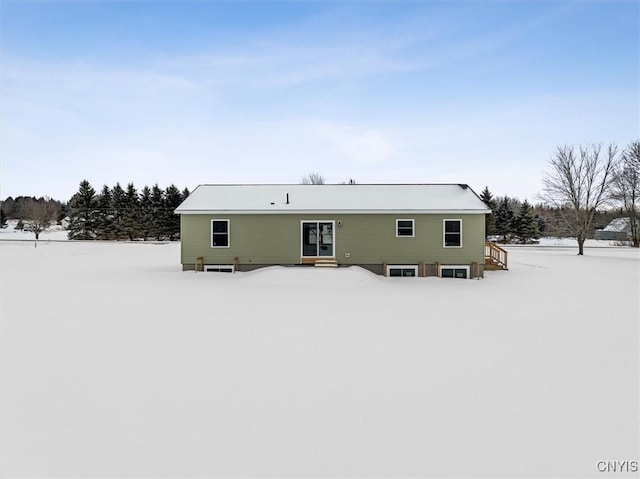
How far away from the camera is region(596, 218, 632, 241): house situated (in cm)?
3979

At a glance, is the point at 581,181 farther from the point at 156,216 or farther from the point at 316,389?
the point at 156,216

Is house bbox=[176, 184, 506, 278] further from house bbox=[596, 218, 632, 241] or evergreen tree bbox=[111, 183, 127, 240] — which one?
house bbox=[596, 218, 632, 241]

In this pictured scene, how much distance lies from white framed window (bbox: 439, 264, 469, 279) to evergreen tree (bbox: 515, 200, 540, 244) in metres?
31.8

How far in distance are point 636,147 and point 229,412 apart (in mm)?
37384

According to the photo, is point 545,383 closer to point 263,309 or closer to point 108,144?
point 263,309

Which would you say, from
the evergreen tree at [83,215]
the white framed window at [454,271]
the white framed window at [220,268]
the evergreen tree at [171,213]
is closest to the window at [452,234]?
the white framed window at [454,271]

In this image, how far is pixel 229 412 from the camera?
373cm

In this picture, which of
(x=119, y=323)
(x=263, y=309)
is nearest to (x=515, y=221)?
(x=263, y=309)

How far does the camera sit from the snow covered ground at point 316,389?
3012 millimetres

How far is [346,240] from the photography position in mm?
15562

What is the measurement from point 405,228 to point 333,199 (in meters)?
3.69

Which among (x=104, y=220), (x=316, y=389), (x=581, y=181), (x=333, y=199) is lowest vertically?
(x=316, y=389)

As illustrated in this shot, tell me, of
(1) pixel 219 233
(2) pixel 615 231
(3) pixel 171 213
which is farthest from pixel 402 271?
(2) pixel 615 231

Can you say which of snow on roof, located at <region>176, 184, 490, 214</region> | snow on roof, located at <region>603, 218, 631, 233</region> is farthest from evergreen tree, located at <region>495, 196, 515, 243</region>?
snow on roof, located at <region>176, 184, 490, 214</region>
